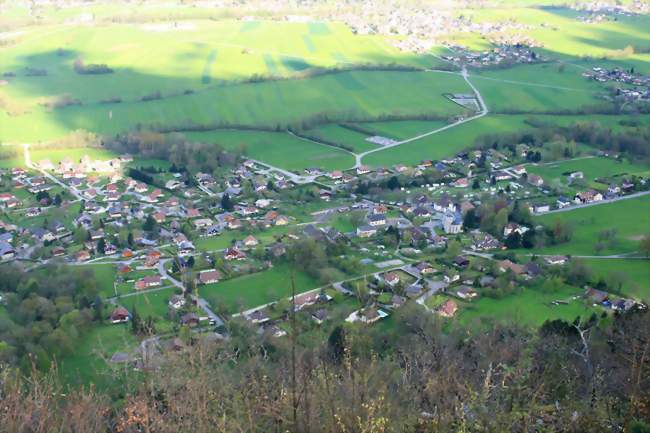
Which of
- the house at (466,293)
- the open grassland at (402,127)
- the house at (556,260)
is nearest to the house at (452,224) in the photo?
the house at (556,260)

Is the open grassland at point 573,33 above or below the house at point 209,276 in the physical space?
above

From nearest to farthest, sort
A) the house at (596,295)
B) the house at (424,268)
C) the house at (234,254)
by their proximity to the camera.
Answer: the house at (596,295) < the house at (424,268) < the house at (234,254)

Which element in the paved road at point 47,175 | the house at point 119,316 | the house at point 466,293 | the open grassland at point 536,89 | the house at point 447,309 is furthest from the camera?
the open grassland at point 536,89

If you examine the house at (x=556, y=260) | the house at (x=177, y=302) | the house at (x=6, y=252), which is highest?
the house at (x=556, y=260)

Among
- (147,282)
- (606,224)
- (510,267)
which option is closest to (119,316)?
(147,282)

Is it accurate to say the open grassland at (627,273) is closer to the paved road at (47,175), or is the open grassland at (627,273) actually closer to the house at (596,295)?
the house at (596,295)

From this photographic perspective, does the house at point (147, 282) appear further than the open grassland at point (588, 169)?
No

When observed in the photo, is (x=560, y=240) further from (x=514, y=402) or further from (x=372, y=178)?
(x=514, y=402)
